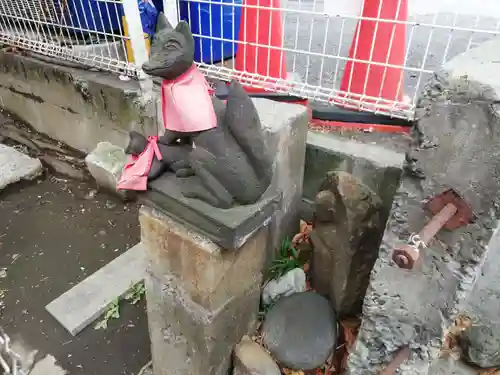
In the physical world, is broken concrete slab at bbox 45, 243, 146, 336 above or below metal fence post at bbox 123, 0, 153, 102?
below

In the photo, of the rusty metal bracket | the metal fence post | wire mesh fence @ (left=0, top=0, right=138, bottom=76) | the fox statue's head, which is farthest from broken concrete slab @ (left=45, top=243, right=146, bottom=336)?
the rusty metal bracket

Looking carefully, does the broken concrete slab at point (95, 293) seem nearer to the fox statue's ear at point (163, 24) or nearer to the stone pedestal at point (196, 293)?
the stone pedestal at point (196, 293)

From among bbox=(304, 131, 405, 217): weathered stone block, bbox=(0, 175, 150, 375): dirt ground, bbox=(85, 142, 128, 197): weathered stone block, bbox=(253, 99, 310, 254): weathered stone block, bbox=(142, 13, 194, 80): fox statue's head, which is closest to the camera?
bbox=(142, 13, 194, 80): fox statue's head

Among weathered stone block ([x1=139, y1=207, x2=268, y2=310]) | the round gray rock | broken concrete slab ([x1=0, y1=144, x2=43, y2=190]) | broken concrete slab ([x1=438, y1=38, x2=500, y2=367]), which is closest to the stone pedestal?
weathered stone block ([x1=139, y1=207, x2=268, y2=310])

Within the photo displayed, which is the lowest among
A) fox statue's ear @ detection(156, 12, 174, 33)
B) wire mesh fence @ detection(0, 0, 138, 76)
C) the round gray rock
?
the round gray rock

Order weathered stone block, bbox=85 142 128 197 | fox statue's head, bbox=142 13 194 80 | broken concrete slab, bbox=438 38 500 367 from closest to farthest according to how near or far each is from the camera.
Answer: fox statue's head, bbox=142 13 194 80, broken concrete slab, bbox=438 38 500 367, weathered stone block, bbox=85 142 128 197

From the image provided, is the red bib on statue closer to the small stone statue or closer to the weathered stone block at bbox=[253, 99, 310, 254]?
the weathered stone block at bbox=[253, 99, 310, 254]

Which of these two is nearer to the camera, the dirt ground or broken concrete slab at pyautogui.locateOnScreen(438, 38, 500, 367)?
broken concrete slab at pyautogui.locateOnScreen(438, 38, 500, 367)

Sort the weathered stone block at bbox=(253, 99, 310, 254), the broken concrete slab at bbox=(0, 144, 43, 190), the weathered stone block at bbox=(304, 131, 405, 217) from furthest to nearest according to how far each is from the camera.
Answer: the broken concrete slab at bbox=(0, 144, 43, 190), the weathered stone block at bbox=(304, 131, 405, 217), the weathered stone block at bbox=(253, 99, 310, 254)

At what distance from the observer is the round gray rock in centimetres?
167

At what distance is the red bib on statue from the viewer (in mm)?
1315

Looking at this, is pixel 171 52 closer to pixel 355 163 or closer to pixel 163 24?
pixel 163 24

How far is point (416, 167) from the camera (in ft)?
3.48

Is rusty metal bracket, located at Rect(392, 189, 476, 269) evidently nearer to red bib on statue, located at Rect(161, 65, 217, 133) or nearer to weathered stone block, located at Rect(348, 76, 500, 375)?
weathered stone block, located at Rect(348, 76, 500, 375)
